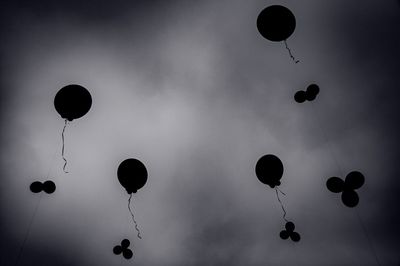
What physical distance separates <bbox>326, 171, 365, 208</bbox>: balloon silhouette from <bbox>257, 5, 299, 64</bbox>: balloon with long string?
3015 millimetres

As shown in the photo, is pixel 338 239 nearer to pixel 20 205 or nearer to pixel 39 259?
pixel 20 205

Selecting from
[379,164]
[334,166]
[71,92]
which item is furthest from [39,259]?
[379,164]

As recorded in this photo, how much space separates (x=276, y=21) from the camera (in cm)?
441

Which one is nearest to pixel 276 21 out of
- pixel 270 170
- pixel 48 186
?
pixel 270 170

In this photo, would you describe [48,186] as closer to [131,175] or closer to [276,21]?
[131,175]

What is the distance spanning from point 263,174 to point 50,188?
165 inches

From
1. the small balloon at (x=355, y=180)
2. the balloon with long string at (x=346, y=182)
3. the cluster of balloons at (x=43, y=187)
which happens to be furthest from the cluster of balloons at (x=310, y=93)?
the cluster of balloons at (x=43, y=187)

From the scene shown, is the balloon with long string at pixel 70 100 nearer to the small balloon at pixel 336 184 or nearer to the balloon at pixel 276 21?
the balloon at pixel 276 21

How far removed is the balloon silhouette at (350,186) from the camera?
459 cm

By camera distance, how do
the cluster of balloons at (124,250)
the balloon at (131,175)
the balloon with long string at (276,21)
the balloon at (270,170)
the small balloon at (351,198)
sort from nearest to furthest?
the balloon with long string at (276,21), the small balloon at (351,198), the balloon at (131,175), the balloon at (270,170), the cluster of balloons at (124,250)

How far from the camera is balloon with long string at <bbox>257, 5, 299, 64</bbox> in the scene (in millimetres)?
4387

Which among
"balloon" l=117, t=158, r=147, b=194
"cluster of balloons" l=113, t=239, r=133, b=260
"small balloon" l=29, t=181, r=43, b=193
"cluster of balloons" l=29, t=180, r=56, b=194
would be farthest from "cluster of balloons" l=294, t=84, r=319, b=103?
"small balloon" l=29, t=181, r=43, b=193

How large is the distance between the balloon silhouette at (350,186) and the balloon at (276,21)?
3015mm

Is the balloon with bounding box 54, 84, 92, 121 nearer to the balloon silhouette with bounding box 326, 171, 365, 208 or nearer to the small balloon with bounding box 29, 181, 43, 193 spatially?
the small balloon with bounding box 29, 181, 43, 193
